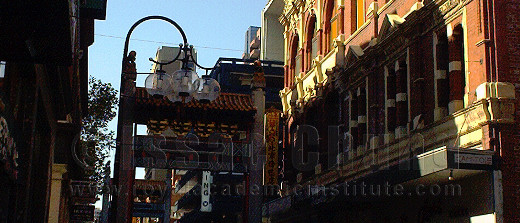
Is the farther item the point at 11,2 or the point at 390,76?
→ the point at 390,76

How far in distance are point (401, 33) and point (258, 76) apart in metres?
7.94

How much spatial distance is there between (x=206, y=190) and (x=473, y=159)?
1145 inches

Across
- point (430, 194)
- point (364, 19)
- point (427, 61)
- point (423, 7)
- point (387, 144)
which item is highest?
point (364, 19)

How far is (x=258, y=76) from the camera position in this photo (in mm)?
29125

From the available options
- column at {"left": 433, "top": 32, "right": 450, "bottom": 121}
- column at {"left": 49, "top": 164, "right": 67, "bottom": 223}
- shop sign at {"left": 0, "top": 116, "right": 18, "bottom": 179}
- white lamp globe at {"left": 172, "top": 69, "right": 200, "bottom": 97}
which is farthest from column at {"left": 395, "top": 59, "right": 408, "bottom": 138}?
shop sign at {"left": 0, "top": 116, "right": 18, "bottom": 179}

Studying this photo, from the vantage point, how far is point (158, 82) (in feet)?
58.1

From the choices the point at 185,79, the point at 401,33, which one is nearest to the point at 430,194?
the point at 401,33

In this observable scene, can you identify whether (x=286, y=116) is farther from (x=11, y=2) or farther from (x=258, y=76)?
(x=11, y=2)

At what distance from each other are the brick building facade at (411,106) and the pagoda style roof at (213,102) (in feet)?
11.3

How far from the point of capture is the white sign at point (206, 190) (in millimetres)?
44062

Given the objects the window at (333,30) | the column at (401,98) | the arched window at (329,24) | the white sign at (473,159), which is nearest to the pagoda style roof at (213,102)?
the arched window at (329,24)

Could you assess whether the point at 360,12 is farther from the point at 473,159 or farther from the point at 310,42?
the point at 473,159

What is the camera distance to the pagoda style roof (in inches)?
1112

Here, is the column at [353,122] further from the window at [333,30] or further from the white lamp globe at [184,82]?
the white lamp globe at [184,82]
